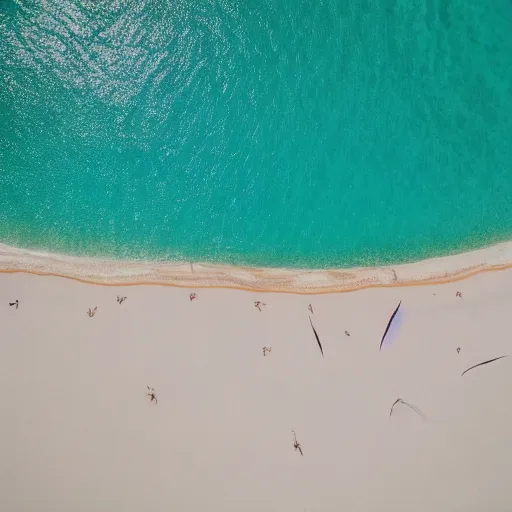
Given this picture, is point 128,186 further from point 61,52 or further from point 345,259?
point 345,259

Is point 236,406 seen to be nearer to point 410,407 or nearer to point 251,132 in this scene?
point 410,407

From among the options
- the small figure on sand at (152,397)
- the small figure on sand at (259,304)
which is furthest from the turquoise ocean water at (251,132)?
the small figure on sand at (152,397)

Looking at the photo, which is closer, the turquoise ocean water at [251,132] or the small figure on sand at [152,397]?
the small figure on sand at [152,397]

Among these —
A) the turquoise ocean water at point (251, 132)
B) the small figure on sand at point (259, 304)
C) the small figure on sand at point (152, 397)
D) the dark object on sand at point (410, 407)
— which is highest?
the turquoise ocean water at point (251, 132)

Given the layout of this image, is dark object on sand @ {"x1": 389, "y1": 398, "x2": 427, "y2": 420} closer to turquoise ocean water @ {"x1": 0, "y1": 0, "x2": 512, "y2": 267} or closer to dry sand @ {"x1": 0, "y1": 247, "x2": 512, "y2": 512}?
dry sand @ {"x1": 0, "y1": 247, "x2": 512, "y2": 512}

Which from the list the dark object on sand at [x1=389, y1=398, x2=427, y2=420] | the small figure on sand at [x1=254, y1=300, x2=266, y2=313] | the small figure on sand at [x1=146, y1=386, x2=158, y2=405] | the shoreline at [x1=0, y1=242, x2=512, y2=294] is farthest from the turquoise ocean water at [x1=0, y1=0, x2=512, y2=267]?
the dark object on sand at [x1=389, y1=398, x2=427, y2=420]

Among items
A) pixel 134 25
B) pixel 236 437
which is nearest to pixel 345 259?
pixel 236 437

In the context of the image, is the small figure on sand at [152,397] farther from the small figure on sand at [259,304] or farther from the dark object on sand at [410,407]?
the dark object on sand at [410,407]

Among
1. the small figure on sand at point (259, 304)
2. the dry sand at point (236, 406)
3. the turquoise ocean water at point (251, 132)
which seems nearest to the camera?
the dry sand at point (236, 406)
